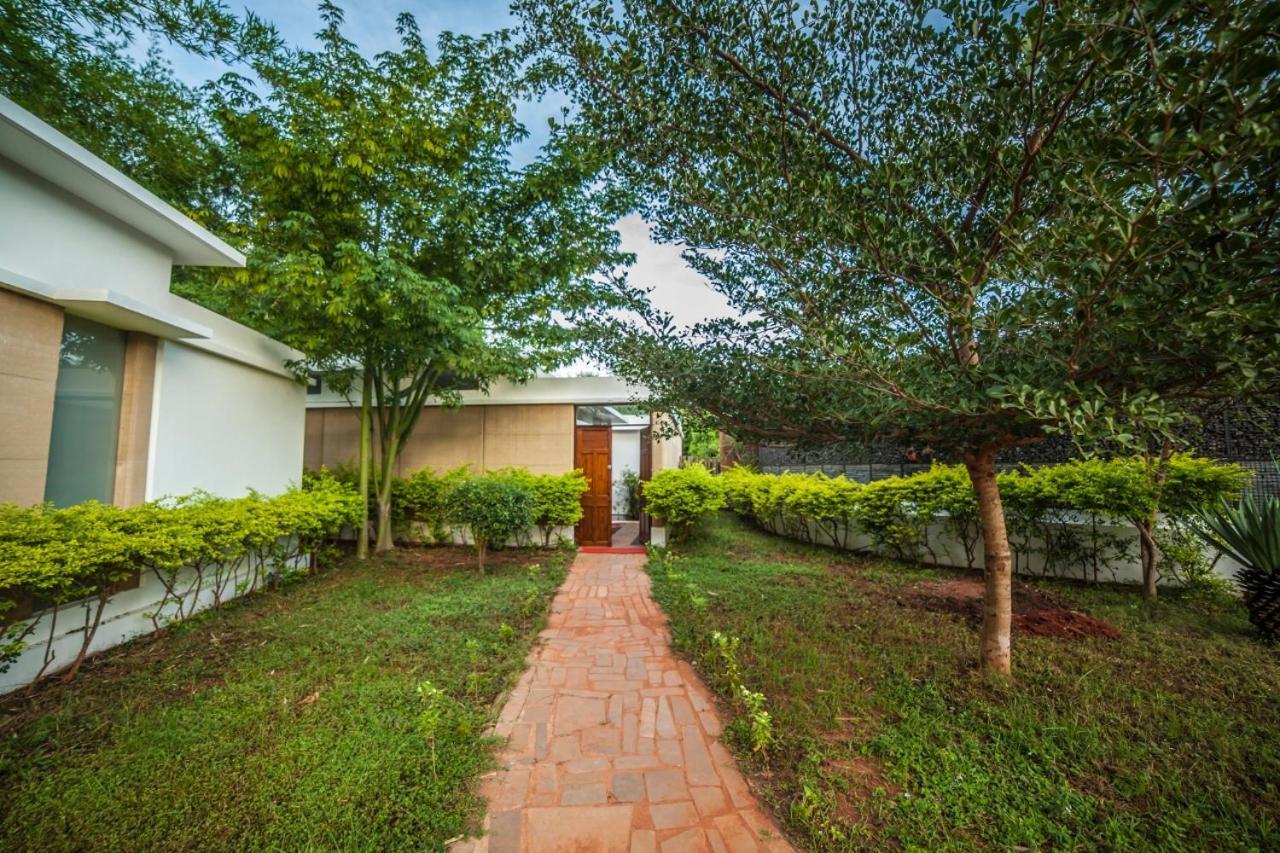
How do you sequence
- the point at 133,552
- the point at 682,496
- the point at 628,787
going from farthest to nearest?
the point at 682,496 → the point at 133,552 → the point at 628,787

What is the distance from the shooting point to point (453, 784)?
2170mm

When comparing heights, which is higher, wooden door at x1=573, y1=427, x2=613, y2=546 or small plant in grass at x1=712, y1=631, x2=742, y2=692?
wooden door at x1=573, y1=427, x2=613, y2=546

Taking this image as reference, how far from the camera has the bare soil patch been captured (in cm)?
375

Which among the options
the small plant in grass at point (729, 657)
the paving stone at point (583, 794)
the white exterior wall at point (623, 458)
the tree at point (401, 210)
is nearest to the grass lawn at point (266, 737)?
the paving stone at point (583, 794)

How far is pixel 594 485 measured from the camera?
8109 mm

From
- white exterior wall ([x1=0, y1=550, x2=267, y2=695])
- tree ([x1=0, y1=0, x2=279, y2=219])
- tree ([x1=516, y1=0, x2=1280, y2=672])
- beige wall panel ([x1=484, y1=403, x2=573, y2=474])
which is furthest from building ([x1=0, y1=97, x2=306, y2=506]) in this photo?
tree ([x1=516, y1=0, x2=1280, y2=672])

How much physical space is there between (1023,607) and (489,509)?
600 cm

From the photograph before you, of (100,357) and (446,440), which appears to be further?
(446,440)

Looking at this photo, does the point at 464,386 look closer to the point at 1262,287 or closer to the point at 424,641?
the point at 424,641

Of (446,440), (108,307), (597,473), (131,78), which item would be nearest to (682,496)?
(597,473)

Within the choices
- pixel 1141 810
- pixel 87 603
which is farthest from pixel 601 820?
pixel 87 603

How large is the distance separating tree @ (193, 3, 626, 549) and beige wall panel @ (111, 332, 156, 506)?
132 centimetres

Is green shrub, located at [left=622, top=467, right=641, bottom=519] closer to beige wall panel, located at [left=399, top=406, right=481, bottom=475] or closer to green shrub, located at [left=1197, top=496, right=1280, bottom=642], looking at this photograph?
beige wall panel, located at [left=399, top=406, right=481, bottom=475]

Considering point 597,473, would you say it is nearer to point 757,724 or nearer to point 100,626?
point 100,626
